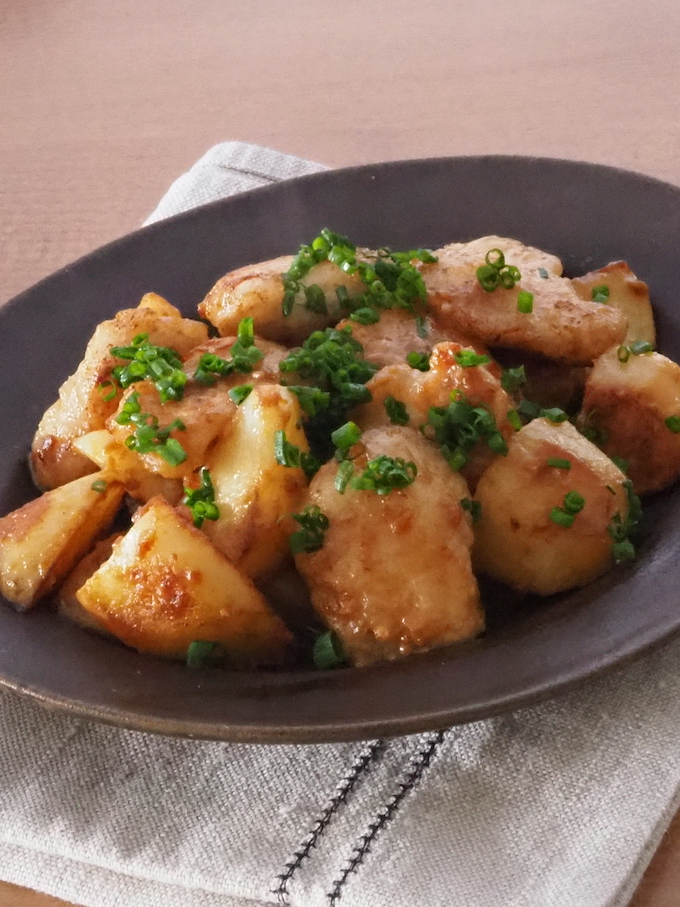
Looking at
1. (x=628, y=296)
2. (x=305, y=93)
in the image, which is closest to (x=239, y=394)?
(x=628, y=296)

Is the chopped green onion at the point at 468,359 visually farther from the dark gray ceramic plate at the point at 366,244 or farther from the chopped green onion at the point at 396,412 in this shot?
the dark gray ceramic plate at the point at 366,244

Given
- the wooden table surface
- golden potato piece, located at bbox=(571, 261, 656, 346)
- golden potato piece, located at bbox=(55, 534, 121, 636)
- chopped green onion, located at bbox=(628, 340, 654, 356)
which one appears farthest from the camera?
the wooden table surface

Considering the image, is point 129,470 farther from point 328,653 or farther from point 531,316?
point 531,316

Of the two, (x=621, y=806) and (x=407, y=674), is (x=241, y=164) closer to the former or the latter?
(x=407, y=674)

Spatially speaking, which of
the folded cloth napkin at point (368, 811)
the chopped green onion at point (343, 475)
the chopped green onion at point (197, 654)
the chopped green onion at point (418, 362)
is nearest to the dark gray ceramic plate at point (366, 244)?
the chopped green onion at point (197, 654)

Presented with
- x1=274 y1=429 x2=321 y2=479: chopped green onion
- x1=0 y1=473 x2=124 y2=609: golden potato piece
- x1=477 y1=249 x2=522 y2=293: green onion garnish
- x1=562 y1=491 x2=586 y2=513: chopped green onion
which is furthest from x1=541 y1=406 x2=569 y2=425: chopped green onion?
x1=0 y1=473 x2=124 y2=609: golden potato piece

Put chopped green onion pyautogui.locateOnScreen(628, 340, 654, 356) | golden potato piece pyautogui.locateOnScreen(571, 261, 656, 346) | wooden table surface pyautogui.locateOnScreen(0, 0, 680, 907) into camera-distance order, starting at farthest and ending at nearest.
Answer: wooden table surface pyautogui.locateOnScreen(0, 0, 680, 907) → golden potato piece pyautogui.locateOnScreen(571, 261, 656, 346) → chopped green onion pyautogui.locateOnScreen(628, 340, 654, 356)

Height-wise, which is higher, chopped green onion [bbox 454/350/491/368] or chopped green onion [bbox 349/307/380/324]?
chopped green onion [bbox 454/350/491/368]

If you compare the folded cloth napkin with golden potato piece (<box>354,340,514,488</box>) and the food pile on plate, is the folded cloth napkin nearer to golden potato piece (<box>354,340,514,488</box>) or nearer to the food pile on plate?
the food pile on plate

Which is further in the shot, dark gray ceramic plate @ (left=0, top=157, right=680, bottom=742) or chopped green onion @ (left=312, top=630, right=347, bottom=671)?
Answer: chopped green onion @ (left=312, top=630, right=347, bottom=671)
